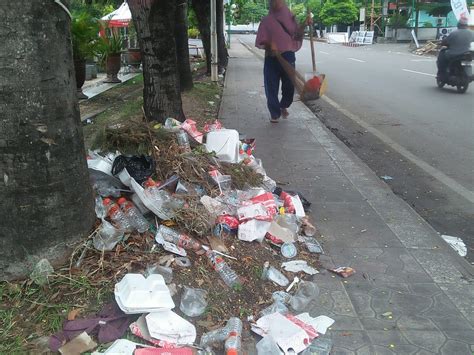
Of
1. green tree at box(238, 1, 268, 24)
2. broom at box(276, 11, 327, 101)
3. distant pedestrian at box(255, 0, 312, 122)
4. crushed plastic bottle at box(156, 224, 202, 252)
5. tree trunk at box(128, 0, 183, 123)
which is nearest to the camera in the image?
crushed plastic bottle at box(156, 224, 202, 252)

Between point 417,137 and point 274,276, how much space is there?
543cm

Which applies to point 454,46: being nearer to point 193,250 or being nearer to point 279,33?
point 279,33

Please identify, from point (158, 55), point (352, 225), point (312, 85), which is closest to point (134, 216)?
point (352, 225)

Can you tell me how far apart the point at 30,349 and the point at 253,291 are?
1279mm

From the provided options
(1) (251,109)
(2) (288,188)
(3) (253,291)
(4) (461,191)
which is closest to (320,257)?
(3) (253,291)

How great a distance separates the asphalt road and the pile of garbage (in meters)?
1.51

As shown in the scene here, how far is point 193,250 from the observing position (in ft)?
10.4

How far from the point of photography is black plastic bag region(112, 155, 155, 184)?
142 inches

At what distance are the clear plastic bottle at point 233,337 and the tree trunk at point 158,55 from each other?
3649 millimetres

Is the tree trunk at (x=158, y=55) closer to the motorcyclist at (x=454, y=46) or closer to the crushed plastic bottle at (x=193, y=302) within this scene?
the crushed plastic bottle at (x=193, y=302)

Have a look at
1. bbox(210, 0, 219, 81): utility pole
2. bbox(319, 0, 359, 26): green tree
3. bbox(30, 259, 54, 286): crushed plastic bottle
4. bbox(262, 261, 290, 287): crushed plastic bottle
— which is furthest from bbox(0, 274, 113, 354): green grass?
bbox(319, 0, 359, 26): green tree

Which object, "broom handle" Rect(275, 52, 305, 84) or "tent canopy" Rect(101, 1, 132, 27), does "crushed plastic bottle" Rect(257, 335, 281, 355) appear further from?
"tent canopy" Rect(101, 1, 132, 27)

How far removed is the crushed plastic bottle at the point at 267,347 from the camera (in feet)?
8.16

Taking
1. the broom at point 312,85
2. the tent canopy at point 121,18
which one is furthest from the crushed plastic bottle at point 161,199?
the tent canopy at point 121,18
